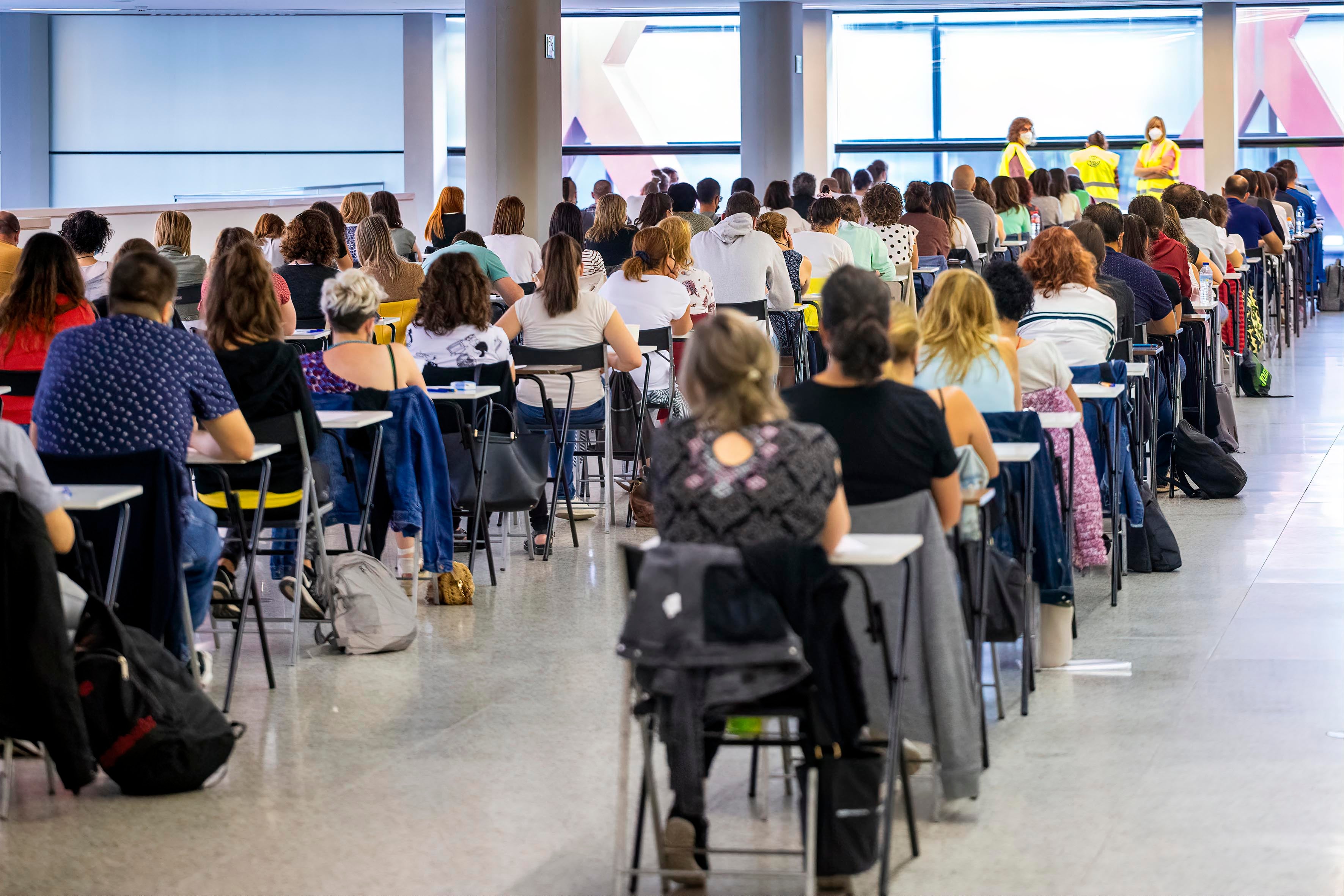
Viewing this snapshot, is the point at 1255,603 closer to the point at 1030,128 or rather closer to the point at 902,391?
the point at 902,391

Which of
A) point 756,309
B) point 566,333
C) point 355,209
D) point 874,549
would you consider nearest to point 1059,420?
point 874,549

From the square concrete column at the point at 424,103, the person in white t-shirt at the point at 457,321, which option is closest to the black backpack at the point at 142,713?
the person in white t-shirt at the point at 457,321

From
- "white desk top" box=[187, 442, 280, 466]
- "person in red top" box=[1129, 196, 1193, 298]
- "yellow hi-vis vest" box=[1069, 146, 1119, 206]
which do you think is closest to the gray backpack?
"white desk top" box=[187, 442, 280, 466]

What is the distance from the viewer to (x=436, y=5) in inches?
742

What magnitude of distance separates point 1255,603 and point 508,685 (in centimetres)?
259

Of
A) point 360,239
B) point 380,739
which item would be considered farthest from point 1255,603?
point 360,239

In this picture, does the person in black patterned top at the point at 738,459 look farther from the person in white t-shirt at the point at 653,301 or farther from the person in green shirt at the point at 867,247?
the person in green shirt at the point at 867,247

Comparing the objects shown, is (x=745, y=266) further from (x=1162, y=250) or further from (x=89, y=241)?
(x=89, y=241)

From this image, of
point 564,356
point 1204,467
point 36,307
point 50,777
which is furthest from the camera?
point 1204,467

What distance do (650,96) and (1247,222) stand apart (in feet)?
33.2

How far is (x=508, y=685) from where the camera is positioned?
492 centimetres

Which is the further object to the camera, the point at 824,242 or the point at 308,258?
the point at 824,242

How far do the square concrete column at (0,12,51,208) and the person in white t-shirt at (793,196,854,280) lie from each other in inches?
534

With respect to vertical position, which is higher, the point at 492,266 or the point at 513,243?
the point at 513,243
